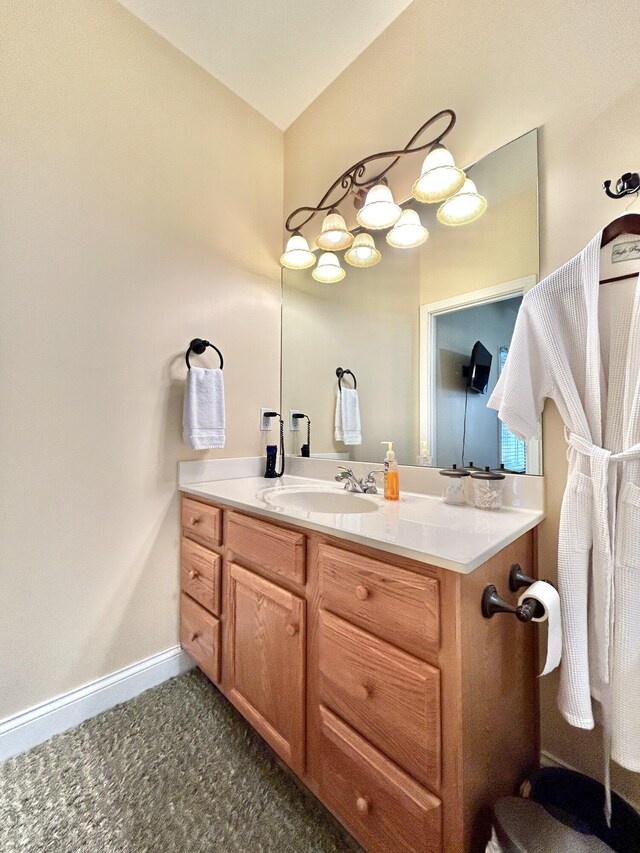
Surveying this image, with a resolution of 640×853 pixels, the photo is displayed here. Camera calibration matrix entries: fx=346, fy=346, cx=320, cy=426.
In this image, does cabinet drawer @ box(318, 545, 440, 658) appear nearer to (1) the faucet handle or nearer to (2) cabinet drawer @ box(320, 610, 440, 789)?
(2) cabinet drawer @ box(320, 610, 440, 789)

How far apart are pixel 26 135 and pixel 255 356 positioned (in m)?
1.16

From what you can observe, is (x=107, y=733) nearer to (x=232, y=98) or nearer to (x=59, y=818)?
(x=59, y=818)

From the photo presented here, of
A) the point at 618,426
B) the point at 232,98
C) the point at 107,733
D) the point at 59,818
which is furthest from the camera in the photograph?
the point at 232,98

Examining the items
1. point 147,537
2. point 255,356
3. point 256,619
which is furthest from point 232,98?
point 256,619

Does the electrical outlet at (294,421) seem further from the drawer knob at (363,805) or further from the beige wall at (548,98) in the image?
the drawer knob at (363,805)

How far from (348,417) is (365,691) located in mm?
1134

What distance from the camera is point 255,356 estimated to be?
1.89 m

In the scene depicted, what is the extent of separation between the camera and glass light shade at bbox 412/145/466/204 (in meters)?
1.18

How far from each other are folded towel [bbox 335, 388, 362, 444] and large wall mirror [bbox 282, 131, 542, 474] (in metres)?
0.03

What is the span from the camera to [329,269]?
5.98 ft

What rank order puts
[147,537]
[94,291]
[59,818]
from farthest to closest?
[147,537]
[94,291]
[59,818]

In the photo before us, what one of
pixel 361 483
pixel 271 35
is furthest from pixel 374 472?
pixel 271 35

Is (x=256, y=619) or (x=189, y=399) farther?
(x=189, y=399)

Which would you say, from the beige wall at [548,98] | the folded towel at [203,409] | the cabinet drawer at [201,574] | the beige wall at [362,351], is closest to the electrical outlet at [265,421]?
the beige wall at [362,351]
